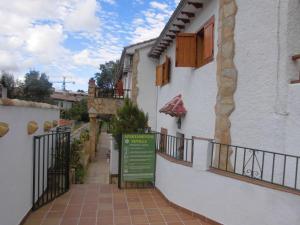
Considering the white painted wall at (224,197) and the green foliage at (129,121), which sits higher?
the green foliage at (129,121)

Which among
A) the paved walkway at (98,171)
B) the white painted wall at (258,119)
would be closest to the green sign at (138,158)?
the white painted wall at (258,119)

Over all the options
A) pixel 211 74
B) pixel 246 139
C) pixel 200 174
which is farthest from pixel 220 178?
pixel 211 74

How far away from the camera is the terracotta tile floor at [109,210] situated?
5961mm

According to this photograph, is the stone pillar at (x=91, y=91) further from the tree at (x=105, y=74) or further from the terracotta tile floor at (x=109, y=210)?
the tree at (x=105, y=74)

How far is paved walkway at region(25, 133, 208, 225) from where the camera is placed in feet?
19.6

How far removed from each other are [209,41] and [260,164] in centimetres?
345

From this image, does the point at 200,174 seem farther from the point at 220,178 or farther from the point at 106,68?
the point at 106,68

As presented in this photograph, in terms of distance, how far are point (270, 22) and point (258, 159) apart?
254 centimetres

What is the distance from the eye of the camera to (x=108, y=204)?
7.02 meters

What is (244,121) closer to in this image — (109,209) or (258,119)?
(258,119)

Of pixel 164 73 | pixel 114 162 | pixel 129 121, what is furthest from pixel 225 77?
pixel 114 162

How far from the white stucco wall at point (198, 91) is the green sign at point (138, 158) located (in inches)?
53.1

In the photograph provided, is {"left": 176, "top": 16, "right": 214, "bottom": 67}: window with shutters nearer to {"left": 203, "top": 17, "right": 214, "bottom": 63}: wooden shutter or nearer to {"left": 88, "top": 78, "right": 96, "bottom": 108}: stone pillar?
{"left": 203, "top": 17, "right": 214, "bottom": 63}: wooden shutter

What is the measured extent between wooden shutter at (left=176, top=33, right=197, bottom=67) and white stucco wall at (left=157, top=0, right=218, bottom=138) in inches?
10.4
